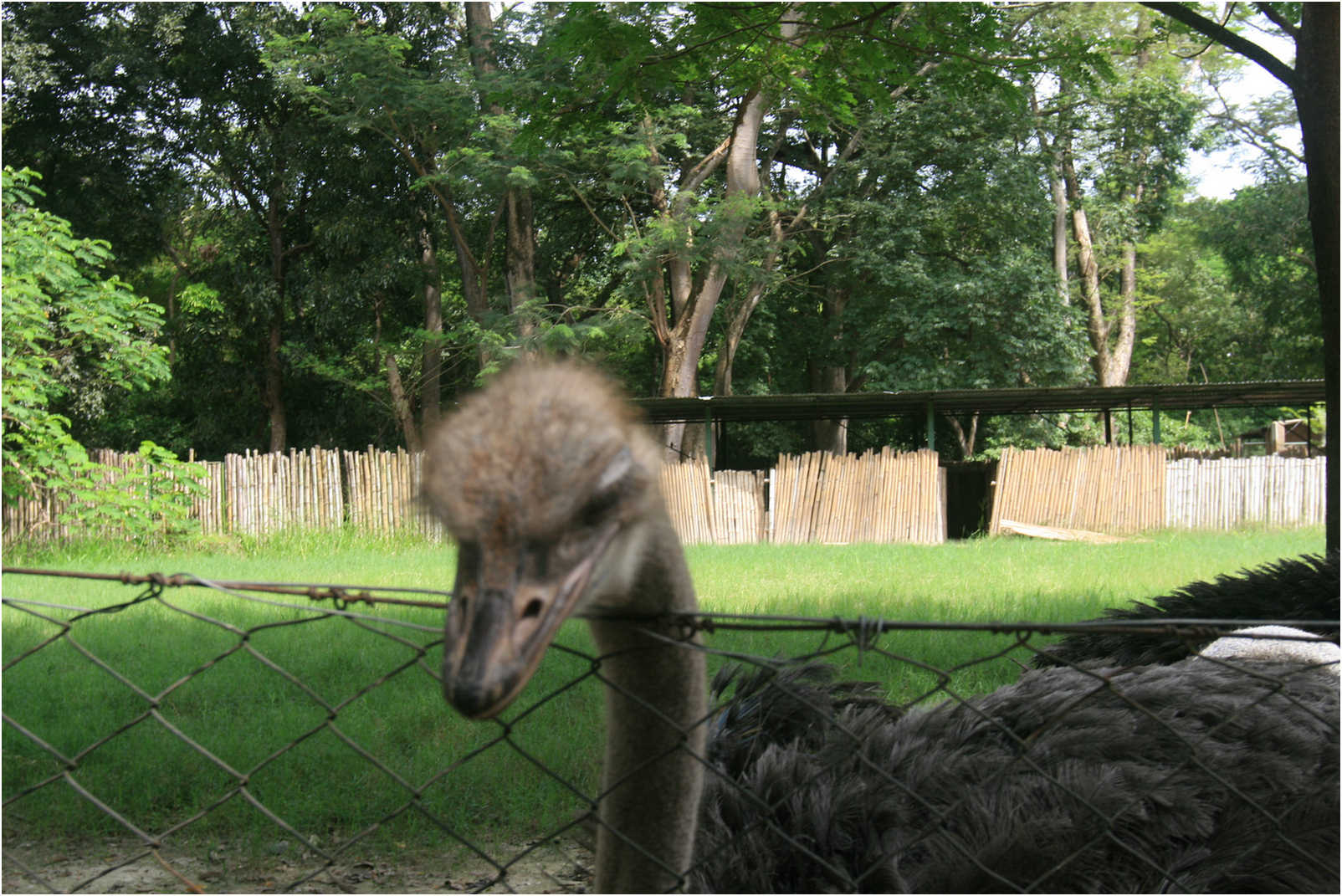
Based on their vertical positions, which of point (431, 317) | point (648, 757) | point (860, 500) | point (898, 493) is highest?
point (431, 317)

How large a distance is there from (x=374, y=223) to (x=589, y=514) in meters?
20.1

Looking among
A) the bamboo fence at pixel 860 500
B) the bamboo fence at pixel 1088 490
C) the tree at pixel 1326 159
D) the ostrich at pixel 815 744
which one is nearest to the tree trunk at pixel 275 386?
the bamboo fence at pixel 860 500

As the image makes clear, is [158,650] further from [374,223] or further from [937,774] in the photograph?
[374,223]

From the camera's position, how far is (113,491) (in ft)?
42.3

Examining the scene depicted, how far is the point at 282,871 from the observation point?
3.54 m

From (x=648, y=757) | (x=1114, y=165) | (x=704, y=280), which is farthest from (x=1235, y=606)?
(x=1114, y=165)

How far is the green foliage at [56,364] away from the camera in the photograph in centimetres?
1195

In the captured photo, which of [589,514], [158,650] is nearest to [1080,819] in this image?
[589,514]

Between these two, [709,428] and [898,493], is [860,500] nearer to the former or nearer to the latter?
[898,493]

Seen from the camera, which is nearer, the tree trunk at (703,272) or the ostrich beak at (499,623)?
the ostrich beak at (499,623)

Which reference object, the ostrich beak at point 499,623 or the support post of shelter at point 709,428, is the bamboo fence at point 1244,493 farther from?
the ostrich beak at point 499,623

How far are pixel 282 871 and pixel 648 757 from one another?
95.7 inches

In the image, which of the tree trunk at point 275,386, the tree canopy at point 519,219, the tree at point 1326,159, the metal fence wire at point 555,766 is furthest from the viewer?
the tree trunk at point 275,386

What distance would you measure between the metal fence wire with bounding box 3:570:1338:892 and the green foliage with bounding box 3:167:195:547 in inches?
231
